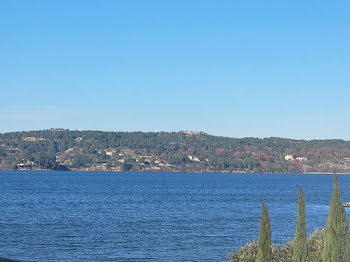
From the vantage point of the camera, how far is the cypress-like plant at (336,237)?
74.6 feet

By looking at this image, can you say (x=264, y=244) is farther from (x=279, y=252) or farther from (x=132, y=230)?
(x=132, y=230)

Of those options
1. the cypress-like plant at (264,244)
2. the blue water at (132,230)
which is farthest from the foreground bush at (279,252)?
the blue water at (132,230)

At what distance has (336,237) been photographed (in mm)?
22859

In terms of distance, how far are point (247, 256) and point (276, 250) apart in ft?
7.77

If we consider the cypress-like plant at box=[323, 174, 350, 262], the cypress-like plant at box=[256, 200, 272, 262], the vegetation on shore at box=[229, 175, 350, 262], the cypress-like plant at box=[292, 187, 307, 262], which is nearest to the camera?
the cypress-like plant at box=[256, 200, 272, 262]

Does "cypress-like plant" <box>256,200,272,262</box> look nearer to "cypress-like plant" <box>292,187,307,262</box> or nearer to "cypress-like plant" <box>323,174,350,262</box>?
"cypress-like plant" <box>292,187,307,262</box>

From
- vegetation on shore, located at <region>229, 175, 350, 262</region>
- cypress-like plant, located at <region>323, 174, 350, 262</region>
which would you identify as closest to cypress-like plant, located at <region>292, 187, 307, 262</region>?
vegetation on shore, located at <region>229, 175, 350, 262</region>

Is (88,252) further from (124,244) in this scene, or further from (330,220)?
(330,220)

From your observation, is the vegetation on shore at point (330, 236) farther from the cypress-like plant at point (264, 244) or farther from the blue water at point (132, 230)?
the blue water at point (132, 230)

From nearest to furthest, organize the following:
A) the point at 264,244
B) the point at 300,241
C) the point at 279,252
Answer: the point at 264,244, the point at 300,241, the point at 279,252

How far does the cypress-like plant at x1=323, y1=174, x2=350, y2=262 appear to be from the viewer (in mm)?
22750

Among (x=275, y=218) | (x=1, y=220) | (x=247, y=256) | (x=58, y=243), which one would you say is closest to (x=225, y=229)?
(x=275, y=218)

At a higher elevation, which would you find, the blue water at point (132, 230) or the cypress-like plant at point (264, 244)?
the cypress-like plant at point (264, 244)

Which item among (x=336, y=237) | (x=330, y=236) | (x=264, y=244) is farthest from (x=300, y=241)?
(x=264, y=244)
